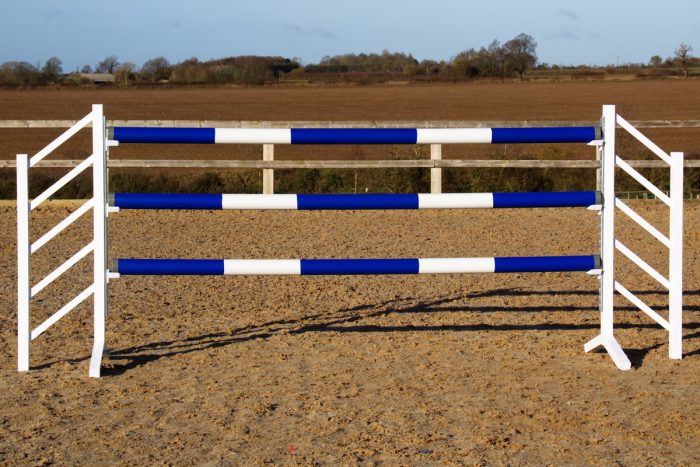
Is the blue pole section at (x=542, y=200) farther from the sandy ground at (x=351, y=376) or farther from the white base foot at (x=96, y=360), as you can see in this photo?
the white base foot at (x=96, y=360)

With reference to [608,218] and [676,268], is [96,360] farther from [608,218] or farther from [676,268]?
[676,268]

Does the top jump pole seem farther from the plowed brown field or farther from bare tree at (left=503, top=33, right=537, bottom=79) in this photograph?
bare tree at (left=503, top=33, right=537, bottom=79)

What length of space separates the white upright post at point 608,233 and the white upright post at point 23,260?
3.05 meters

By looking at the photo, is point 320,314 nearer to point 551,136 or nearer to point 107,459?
point 551,136

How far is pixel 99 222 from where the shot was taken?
557 centimetres

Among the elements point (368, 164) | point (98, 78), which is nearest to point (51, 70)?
point (98, 78)

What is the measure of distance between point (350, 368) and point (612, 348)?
4.64ft

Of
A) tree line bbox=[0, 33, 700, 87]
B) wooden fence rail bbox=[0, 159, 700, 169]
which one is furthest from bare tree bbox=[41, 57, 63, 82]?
wooden fence rail bbox=[0, 159, 700, 169]

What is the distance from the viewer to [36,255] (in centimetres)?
988

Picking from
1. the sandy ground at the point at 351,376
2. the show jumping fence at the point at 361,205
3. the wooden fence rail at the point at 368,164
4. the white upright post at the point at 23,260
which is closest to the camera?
the sandy ground at the point at 351,376

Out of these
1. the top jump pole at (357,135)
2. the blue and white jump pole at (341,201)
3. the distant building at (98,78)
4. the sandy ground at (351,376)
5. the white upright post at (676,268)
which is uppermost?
the distant building at (98,78)

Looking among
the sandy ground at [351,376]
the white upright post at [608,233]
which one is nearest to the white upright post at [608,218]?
the white upright post at [608,233]

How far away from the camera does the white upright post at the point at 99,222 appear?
5.46 meters

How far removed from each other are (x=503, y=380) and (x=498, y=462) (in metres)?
1.32
